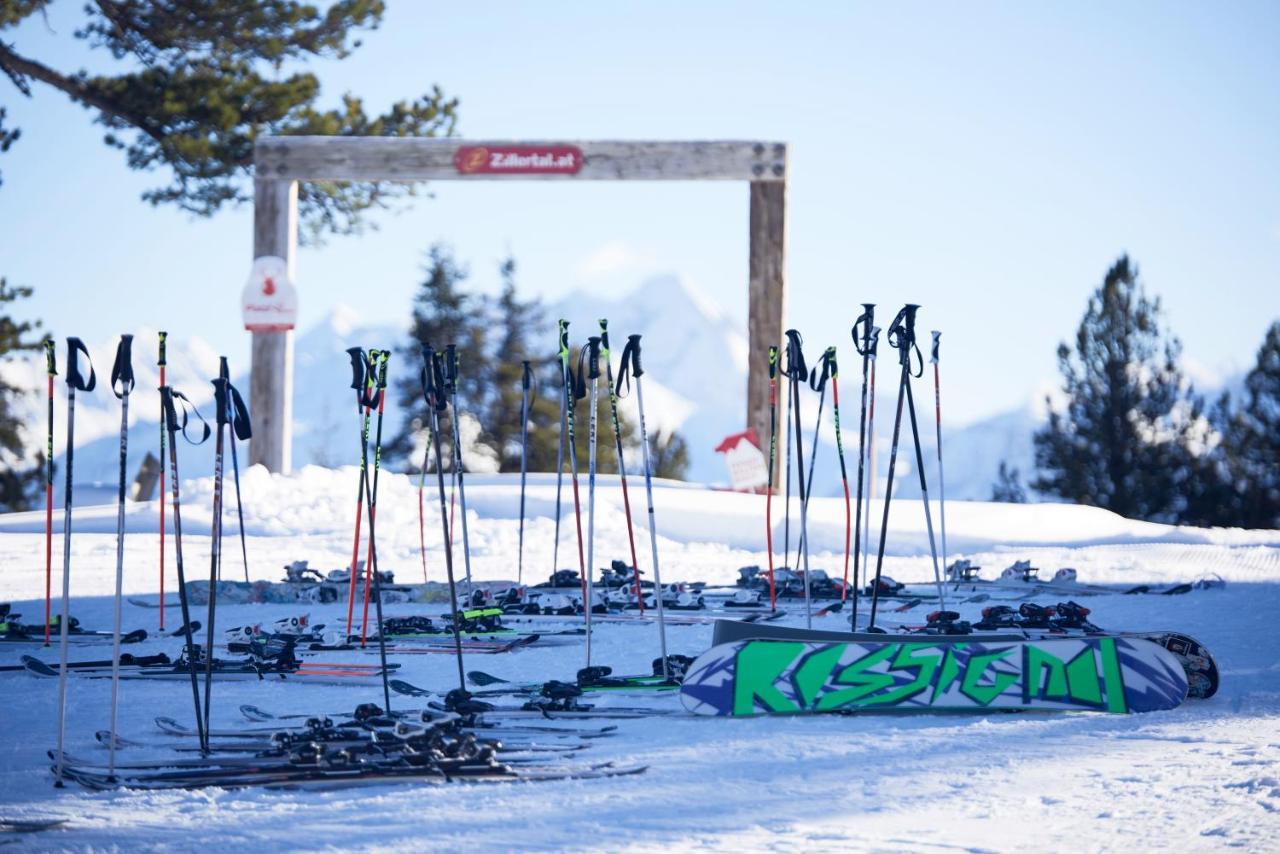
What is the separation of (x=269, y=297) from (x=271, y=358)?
688mm

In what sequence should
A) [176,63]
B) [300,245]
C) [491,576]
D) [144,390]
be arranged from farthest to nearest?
[144,390]
[300,245]
[176,63]
[491,576]

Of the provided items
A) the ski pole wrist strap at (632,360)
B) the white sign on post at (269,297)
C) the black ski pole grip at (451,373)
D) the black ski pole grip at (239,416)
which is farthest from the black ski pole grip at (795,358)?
the white sign on post at (269,297)

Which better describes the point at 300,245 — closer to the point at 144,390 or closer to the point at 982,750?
the point at 982,750

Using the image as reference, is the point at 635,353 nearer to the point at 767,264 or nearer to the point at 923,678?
the point at 923,678

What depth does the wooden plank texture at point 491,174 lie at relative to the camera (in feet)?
48.4

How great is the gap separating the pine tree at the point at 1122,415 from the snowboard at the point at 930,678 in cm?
2461

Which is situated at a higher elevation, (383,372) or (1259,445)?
(1259,445)

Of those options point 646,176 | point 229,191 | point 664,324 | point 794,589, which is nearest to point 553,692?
point 794,589

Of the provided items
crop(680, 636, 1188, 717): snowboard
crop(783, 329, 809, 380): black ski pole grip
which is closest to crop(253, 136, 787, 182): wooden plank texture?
crop(783, 329, 809, 380): black ski pole grip

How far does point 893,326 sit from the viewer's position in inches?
295

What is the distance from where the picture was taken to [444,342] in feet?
132

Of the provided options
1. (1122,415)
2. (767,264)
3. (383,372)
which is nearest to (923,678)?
(383,372)

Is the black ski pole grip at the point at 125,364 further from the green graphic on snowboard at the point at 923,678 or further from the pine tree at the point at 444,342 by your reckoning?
the pine tree at the point at 444,342

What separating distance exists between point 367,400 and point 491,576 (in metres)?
4.67
